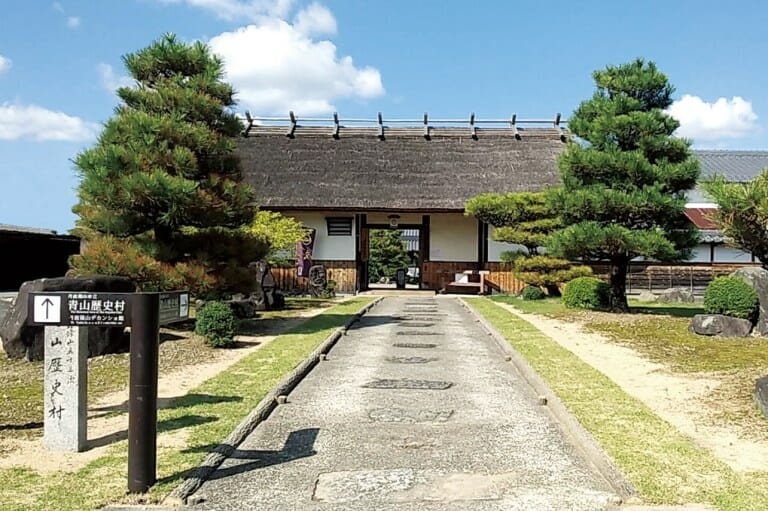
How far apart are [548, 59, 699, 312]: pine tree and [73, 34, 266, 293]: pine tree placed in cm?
678

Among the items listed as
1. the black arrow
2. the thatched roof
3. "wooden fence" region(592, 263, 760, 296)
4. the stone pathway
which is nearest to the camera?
the stone pathway

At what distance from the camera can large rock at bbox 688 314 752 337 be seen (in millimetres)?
11922

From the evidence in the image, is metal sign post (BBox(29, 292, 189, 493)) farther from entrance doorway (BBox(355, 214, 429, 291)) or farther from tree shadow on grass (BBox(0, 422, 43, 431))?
entrance doorway (BBox(355, 214, 429, 291))

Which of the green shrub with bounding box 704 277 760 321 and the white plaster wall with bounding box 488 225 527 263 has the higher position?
the white plaster wall with bounding box 488 225 527 263

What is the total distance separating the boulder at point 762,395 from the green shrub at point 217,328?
6.96 metres

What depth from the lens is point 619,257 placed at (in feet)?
51.4

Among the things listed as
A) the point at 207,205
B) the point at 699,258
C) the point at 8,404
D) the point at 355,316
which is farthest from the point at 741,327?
the point at 699,258

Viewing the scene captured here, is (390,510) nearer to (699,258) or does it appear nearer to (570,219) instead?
(570,219)

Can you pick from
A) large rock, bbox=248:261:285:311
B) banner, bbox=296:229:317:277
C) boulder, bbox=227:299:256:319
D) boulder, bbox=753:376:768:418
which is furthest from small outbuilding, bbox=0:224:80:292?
boulder, bbox=753:376:768:418

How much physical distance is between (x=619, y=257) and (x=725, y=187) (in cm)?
767

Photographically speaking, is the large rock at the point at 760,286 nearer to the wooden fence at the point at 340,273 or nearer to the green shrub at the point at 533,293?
the green shrub at the point at 533,293

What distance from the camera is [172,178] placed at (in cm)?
1118

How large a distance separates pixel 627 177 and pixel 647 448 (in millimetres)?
10514

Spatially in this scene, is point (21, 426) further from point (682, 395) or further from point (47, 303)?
point (682, 395)
